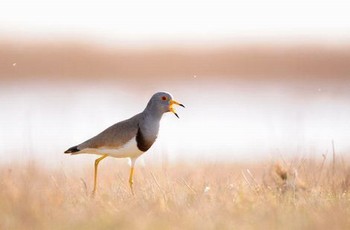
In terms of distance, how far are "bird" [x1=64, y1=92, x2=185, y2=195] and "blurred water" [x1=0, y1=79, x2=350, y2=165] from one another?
2.36 metres

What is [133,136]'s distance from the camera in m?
8.74

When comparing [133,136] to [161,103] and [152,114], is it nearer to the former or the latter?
[152,114]

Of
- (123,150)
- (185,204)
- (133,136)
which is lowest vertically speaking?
(185,204)

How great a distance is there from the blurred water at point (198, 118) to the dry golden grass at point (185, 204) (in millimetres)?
3070

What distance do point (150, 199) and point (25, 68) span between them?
16.4m

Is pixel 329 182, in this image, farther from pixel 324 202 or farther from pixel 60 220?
pixel 60 220

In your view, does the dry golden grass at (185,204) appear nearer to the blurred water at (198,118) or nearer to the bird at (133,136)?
the bird at (133,136)

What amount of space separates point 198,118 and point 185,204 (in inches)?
391

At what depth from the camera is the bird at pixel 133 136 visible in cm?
875

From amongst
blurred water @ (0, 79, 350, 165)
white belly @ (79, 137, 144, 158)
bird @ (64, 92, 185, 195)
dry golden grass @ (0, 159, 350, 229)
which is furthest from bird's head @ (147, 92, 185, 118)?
blurred water @ (0, 79, 350, 165)

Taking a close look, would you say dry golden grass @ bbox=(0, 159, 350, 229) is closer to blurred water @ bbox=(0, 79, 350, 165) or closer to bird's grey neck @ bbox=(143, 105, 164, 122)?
bird's grey neck @ bbox=(143, 105, 164, 122)

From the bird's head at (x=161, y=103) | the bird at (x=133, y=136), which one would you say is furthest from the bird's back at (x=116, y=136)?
the bird's head at (x=161, y=103)

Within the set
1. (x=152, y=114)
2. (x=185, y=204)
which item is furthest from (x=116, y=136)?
(x=185, y=204)

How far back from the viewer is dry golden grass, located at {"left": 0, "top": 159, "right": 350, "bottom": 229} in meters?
6.28
